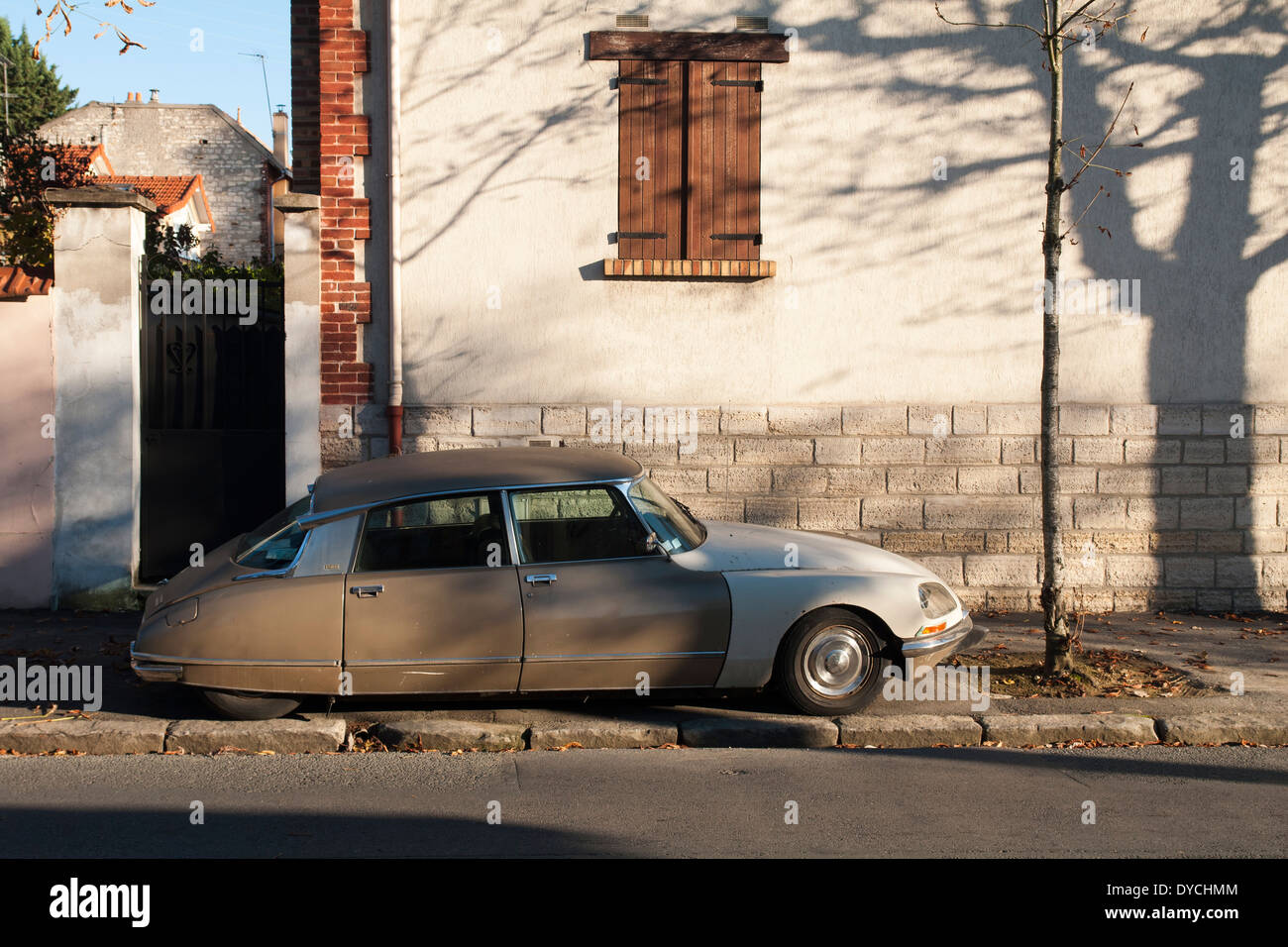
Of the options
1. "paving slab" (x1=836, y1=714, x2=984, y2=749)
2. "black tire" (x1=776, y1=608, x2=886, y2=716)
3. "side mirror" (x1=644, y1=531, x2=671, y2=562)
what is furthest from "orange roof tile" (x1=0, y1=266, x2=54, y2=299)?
"paving slab" (x1=836, y1=714, x2=984, y2=749)

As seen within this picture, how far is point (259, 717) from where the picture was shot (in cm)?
616

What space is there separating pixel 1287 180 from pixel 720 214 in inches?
191

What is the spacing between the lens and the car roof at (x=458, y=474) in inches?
244

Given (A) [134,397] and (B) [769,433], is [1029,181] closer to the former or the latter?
(B) [769,433]

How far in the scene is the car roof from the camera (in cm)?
619

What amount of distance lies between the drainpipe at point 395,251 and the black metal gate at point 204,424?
3.62 feet

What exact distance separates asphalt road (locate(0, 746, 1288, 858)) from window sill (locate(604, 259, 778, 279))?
179 inches

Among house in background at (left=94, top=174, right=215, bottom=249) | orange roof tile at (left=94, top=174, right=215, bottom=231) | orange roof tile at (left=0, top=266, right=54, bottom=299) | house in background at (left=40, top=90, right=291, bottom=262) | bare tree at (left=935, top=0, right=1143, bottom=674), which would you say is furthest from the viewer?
house in background at (left=40, top=90, right=291, bottom=262)

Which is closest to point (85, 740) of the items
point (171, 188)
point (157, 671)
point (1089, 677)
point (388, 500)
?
point (157, 671)

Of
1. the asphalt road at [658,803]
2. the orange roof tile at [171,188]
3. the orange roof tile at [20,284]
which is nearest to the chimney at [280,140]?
the orange roof tile at [171,188]

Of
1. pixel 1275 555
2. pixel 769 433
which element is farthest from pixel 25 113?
pixel 1275 555

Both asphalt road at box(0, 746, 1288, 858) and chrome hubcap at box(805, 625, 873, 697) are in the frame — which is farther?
chrome hubcap at box(805, 625, 873, 697)

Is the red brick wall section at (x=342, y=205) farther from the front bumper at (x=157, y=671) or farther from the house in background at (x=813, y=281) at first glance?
the front bumper at (x=157, y=671)

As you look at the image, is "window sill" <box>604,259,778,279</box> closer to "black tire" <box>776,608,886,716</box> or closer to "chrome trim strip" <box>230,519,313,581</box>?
"black tire" <box>776,608,886,716</box>
